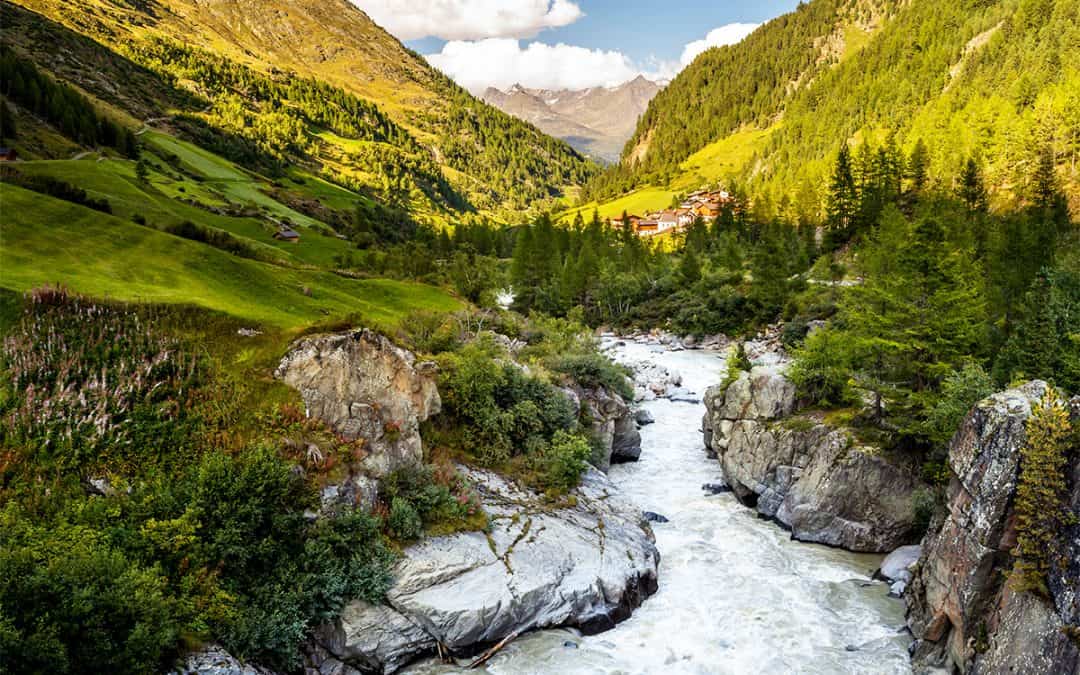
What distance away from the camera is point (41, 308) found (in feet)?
58.1

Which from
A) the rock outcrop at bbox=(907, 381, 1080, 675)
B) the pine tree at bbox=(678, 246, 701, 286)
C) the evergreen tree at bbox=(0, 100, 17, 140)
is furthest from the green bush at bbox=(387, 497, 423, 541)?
the evergreen tree at bbox=(0, 100, 17, 140)

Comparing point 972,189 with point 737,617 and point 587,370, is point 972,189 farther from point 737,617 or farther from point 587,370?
point 737,617

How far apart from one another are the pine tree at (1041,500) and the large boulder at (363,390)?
18494 millimetres

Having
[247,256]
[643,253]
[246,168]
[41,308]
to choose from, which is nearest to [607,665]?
[41,308]

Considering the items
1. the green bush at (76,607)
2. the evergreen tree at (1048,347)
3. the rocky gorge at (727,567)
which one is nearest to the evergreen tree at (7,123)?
the rocky gorge at (727,567)

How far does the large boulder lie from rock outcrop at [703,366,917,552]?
1769 centimetres

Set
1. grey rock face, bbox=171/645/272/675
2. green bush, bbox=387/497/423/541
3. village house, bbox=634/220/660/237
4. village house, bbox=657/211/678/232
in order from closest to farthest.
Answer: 1. grey rock face, bbox=171/645/272/675
2. green bush, bbox=387/497/423/541
3. village house, bbox=657/211/678/232
4. village house, bbox=634/220/660/237

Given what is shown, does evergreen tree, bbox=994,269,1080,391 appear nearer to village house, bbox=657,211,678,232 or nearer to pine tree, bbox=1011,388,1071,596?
pine tree, bbox=1011,388,1071,596

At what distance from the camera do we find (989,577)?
51.5 feet

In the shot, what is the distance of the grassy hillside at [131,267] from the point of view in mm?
20578

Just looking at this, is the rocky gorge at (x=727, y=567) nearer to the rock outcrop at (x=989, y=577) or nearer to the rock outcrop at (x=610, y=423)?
the rock outcrop at (x=989, y=577)

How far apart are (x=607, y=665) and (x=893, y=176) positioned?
98.3 meters

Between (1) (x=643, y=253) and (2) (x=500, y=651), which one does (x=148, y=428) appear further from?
(1) (x=643, y=253)

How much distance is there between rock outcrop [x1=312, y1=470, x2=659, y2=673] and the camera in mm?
16297
